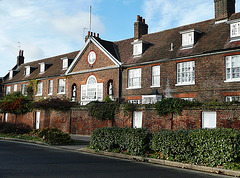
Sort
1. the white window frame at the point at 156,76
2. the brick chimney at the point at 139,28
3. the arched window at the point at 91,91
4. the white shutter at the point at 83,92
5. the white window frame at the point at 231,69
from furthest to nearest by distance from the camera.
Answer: the white shutter at the point at 83,92
the brick chimney at the point at 139,28
the arched window at the point at 91,91
the white window frame at the point at 156,76
the white window frame at the point at 231,69

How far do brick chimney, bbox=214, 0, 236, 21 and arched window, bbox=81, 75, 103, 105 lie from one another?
13.6 m

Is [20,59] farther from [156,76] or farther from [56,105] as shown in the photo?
[156,76]

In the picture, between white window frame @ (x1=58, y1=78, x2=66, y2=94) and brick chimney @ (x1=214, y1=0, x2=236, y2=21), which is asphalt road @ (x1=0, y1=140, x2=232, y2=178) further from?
white window frame @ (x1=58, y1=78, x2=66, y2=94)

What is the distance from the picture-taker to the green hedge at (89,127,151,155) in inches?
478

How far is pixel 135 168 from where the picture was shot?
981 centimetres

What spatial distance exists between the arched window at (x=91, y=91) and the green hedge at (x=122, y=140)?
1496 centimetres

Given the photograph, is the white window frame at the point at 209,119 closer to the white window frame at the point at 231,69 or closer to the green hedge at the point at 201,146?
the white window frame at the point at 231,69

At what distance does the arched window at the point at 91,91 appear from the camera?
29188mm

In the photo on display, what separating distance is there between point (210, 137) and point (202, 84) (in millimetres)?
11888

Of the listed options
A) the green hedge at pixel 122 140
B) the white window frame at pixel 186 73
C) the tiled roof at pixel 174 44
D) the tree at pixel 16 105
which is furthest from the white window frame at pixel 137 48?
the green hedge at pixel 122 140

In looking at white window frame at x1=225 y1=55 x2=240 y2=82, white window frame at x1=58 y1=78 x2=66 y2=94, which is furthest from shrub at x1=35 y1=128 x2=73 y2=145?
white window frame at x1=58 y1=78 x2=66 y2=94

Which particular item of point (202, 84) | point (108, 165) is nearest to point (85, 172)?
point (108, 165)

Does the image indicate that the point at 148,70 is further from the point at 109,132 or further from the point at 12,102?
the point at 12,102

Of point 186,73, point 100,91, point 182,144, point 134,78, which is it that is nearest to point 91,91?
point 100,91
